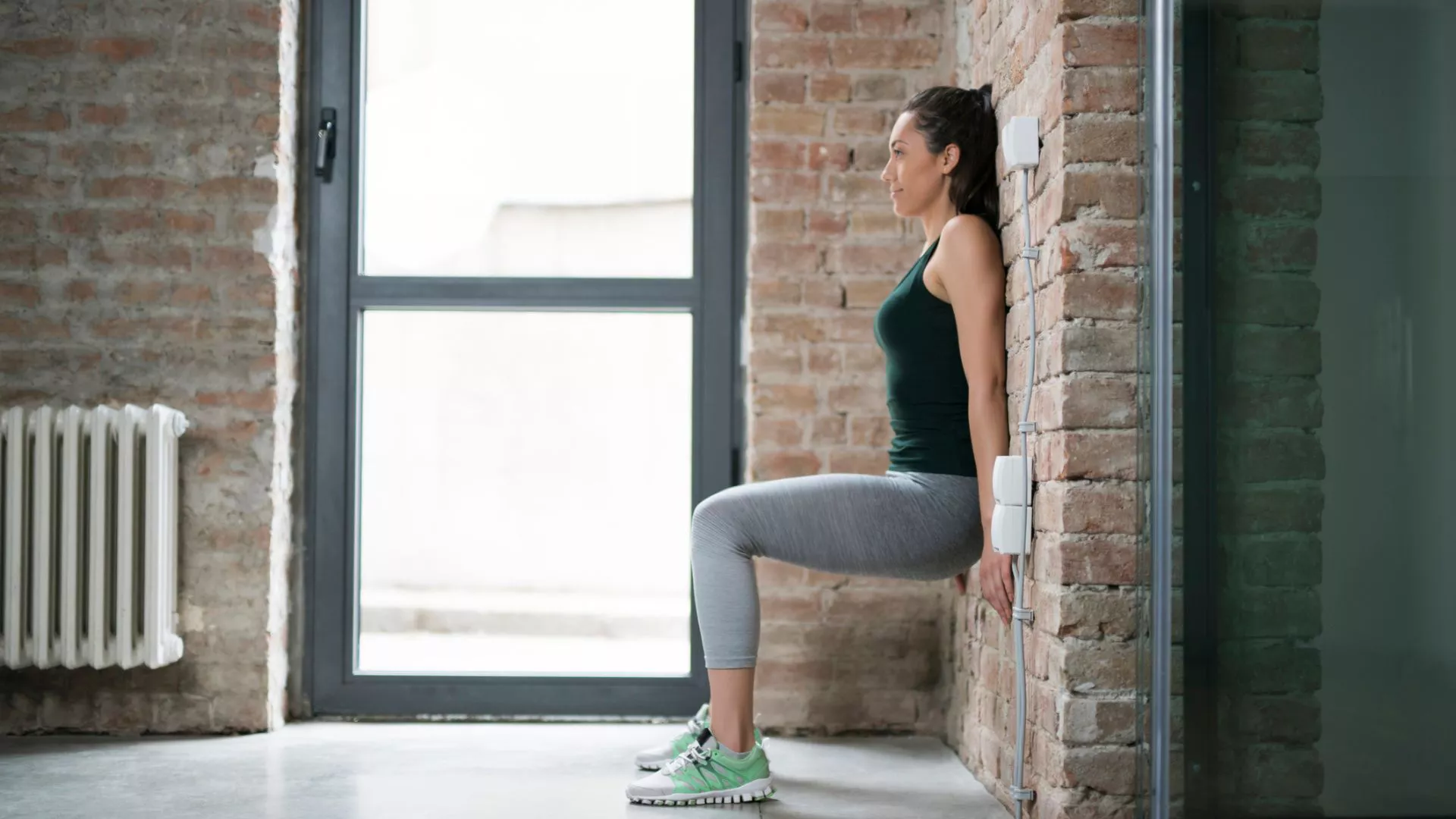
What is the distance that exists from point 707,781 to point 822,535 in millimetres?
493

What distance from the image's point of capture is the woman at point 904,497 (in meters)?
2.25

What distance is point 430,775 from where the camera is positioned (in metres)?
2.52

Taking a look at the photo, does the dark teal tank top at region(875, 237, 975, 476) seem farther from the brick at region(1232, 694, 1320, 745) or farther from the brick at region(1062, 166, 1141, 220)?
the brick at region(1232, 694, 1320, 745)

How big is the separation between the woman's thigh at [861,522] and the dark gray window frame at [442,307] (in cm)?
83

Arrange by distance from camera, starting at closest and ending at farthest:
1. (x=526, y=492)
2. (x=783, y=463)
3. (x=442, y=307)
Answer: (x=783, y=463) < (x=442, y=307) < (x=526, y=492)

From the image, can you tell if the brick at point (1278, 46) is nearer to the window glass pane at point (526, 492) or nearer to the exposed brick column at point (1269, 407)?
the exposed brick column at point (1269, 407)

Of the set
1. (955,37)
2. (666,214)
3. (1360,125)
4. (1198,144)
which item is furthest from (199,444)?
(1360,125)

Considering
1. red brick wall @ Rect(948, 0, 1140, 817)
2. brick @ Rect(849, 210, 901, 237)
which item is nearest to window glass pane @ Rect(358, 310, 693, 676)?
brick @ Rect(849, 210, 901, 237)

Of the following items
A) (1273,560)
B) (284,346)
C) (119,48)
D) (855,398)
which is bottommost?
(1273,560)

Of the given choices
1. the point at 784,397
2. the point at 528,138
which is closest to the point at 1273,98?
the point at 784,397

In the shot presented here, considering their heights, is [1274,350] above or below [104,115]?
below

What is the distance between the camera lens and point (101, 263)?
2.98 meters

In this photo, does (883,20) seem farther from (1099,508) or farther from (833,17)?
(1099,508)

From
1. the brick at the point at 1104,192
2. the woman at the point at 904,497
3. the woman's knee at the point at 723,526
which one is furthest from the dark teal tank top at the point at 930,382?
the brick at the point at 1104,192
